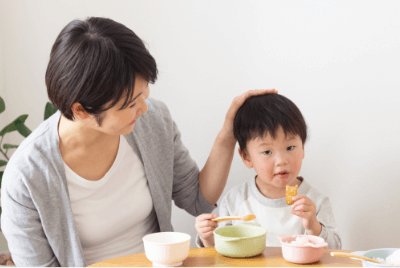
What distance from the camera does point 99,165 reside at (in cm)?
133

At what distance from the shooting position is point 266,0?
61.6 inches

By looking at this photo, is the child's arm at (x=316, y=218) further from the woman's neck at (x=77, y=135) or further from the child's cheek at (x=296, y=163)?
the woman's neck at (x=77, y=135)

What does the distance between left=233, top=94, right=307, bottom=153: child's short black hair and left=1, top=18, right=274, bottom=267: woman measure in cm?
4

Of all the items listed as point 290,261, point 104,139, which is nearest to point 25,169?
point 104,139

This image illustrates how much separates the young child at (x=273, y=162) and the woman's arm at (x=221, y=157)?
0.08 ft

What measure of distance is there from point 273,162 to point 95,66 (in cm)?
59

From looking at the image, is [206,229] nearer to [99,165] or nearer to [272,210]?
[272,210]

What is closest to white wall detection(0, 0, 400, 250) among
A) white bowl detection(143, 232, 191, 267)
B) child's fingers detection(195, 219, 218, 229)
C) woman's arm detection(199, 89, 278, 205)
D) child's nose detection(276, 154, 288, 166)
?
woman's arm detection(199, 89, 278, 205)

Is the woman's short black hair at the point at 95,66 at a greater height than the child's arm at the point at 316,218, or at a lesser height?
greater

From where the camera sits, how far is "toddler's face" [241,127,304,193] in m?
1.26

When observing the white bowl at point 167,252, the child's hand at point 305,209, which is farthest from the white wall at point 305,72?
the white bowl at point 167,252

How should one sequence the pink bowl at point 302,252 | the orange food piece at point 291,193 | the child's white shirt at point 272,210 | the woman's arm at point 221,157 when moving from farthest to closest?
the woman's arm at point 221,157, the child's white shirt at point 272,210, the orange food piece at point 291,193, the pink bowl at point 302,252

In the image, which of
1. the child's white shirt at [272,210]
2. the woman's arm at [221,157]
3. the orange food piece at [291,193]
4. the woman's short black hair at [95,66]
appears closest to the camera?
the woman's short black hair at [95,66]

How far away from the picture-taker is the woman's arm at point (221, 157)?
1.39m
